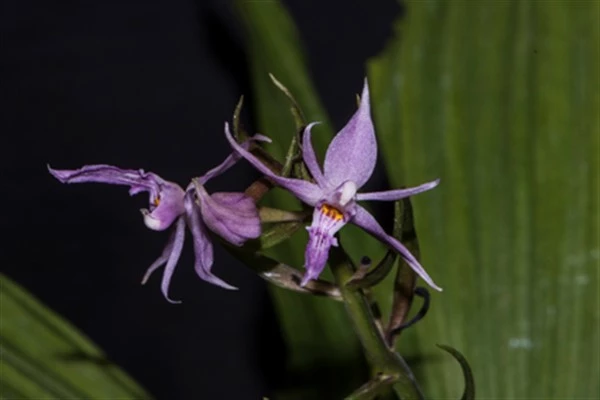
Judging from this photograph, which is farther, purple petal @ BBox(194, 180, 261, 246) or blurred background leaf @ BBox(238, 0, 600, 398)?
blurred background leaf @ BBox(238, 0, 600, 398)

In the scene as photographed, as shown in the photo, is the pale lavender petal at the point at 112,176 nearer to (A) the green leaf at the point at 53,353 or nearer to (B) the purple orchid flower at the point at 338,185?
(B) the purple orchid flower at the point at 338,185

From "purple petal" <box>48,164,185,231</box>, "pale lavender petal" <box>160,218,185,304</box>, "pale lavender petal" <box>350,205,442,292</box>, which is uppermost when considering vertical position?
"purple petal" <box>48,164,185,231</box>

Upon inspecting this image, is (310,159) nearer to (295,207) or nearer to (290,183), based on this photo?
(290,183)

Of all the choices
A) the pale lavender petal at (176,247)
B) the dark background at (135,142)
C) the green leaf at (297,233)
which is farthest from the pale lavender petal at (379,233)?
the dark background at (135,142)

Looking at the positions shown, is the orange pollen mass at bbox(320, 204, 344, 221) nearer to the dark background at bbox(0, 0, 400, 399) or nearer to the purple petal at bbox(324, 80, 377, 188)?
the purple petal at bbox(324, 80, 377, 188)

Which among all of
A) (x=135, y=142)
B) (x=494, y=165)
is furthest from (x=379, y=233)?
(x=135, y=142)

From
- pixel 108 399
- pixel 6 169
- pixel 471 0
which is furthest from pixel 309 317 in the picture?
pixel 6 169

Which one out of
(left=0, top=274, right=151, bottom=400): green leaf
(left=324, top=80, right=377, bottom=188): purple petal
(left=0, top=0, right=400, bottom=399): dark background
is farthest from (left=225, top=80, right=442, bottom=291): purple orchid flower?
(left=0, top=0, right=400, bottom=399): dark background

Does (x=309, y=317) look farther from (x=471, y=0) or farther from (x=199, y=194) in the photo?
(x=199, y=194)
